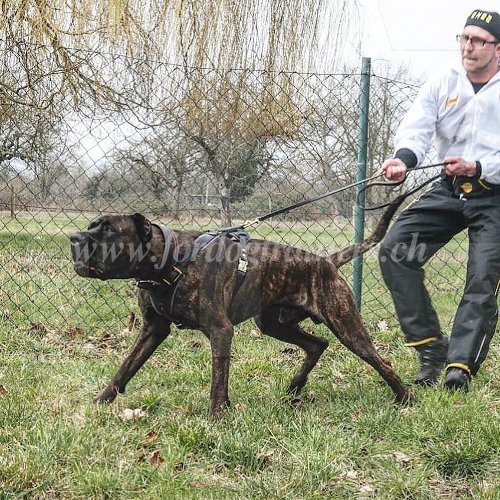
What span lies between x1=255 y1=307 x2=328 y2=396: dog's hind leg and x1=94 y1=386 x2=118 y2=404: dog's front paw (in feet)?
2.95

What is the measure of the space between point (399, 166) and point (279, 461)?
174 cm

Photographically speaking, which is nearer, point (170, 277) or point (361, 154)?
point (170, 277)

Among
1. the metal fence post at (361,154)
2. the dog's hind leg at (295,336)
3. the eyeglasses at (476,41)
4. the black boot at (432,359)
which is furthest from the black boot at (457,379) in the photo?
the eyeglasses at (476,41)

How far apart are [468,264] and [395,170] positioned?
68 cm

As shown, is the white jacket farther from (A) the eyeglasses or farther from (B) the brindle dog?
(B) the brindle dog

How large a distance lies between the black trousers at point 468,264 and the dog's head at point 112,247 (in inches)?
60.2

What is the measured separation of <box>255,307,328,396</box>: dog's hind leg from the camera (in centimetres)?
407

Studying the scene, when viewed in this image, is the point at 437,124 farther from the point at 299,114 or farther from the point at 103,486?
the point at 103,486

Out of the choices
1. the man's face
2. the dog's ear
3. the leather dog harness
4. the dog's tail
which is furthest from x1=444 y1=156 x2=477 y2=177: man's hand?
the dog's ear

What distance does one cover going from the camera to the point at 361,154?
525 centimetres

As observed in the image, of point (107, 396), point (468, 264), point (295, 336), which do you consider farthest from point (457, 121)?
point (107, 396)

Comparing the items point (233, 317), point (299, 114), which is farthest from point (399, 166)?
point (299, 114)

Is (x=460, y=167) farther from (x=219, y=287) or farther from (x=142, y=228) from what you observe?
(x=142, y=228)

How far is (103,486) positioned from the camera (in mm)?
2697
